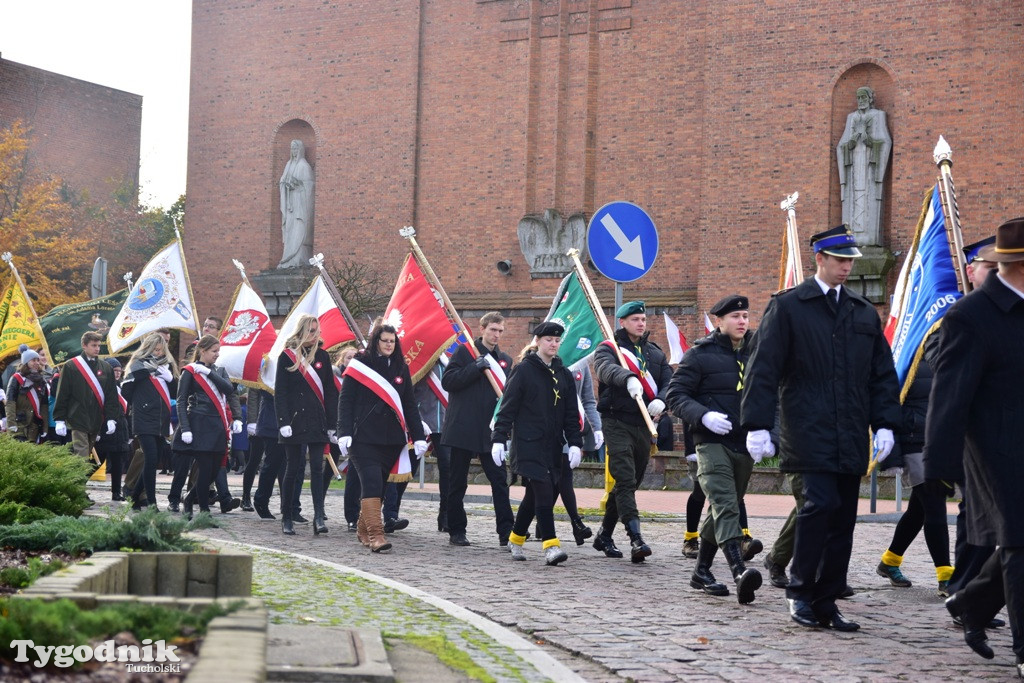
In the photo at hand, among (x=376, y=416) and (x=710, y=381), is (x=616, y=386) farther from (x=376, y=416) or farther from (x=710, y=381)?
(x=376, y=416)

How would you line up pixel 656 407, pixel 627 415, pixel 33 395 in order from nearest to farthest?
pixel 656 407 → pixel 627 415 → pixel 33 395

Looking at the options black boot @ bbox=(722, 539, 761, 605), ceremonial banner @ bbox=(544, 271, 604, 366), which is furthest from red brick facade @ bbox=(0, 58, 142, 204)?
black boot @ bbox=(722, 539, 761, 605)

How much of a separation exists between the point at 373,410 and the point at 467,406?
1.03 metres

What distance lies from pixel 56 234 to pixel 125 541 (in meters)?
38.3

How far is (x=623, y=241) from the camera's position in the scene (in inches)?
517

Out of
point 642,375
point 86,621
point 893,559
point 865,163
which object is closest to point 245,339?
point 642,375

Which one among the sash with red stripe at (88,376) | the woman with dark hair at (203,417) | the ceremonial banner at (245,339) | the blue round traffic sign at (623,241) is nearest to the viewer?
the blue round traffic sign at (623,241)

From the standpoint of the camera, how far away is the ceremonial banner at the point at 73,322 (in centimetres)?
2328

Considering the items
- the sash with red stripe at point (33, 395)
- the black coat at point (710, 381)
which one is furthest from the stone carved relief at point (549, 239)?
the black coat at point (710, 381)

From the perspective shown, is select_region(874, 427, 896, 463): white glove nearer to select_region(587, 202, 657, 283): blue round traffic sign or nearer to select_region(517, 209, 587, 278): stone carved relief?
select_region(587, 202, 657, 283): blue round traffic sign

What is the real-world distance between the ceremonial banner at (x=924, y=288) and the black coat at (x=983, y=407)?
3.20 m

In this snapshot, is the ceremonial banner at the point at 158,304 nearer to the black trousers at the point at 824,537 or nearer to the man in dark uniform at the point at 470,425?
the man in dark uniform at the point at 470,425

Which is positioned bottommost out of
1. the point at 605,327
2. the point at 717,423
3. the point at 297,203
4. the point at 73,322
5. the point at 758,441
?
the point at 758,441

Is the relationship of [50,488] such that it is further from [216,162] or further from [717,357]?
[216,162]
